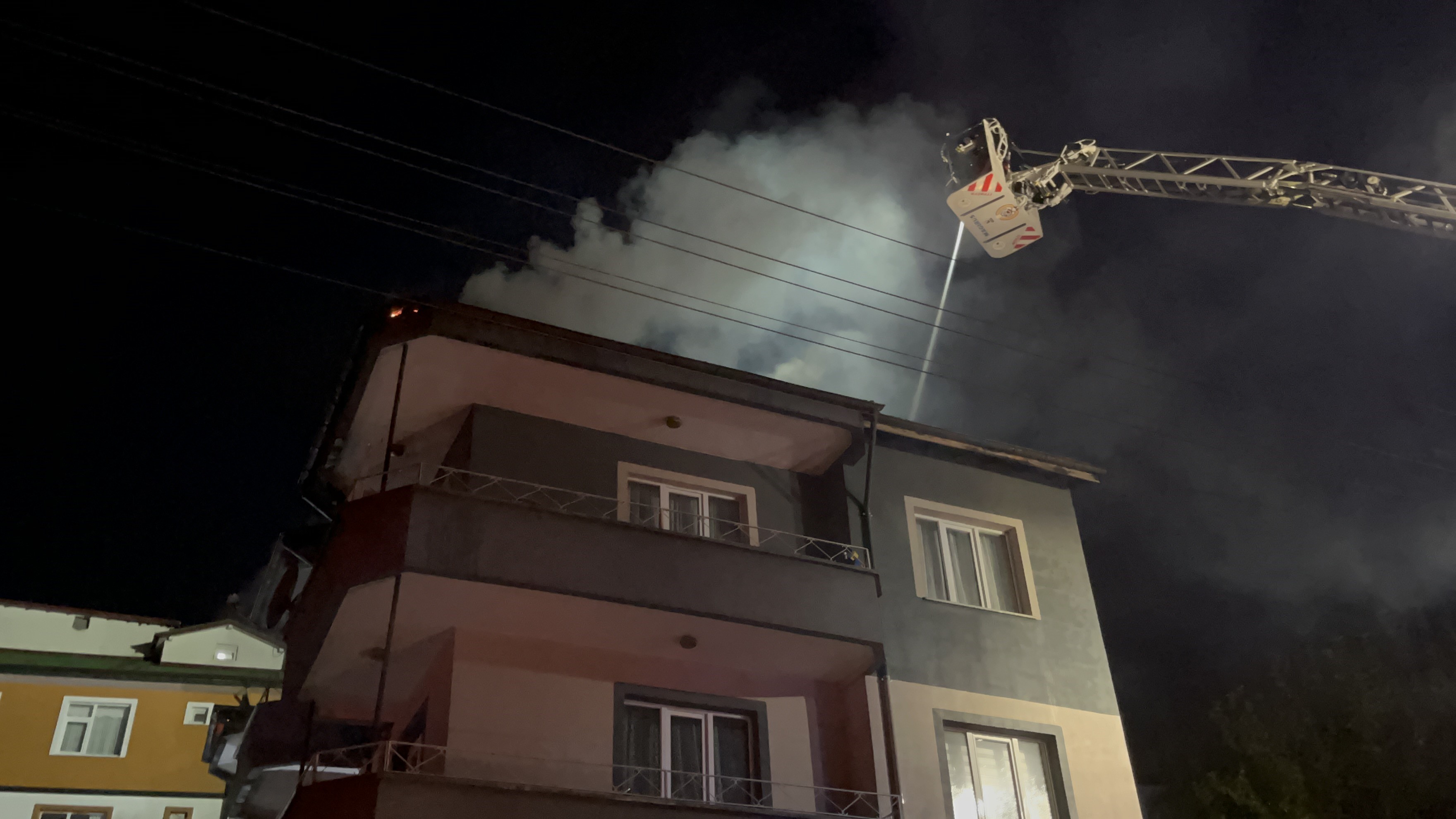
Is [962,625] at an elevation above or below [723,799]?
above

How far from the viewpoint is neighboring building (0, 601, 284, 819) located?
91.5ft

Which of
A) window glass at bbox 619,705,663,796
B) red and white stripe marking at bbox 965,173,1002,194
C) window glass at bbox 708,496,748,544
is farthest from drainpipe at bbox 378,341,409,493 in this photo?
red and white stripe marking at bbox 965,173,1002,194

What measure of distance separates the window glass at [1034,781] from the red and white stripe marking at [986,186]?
9502 mm

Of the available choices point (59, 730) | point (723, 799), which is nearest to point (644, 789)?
point (723, 799)

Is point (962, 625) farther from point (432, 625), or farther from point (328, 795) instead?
point (328, 795)

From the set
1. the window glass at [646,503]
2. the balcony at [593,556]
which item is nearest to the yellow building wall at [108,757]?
the balcony at [593,556]

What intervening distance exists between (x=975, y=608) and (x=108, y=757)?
2557 centimetres

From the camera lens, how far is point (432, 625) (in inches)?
543

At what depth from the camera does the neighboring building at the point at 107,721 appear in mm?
27891

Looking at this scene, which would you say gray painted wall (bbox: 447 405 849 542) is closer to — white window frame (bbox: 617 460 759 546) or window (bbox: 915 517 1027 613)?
white window frame (bbox: 617 460 759 546)

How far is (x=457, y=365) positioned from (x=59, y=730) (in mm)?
22024

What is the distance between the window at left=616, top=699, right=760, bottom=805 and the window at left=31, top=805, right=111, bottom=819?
2205 cm

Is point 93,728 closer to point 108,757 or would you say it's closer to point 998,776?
point 108,757

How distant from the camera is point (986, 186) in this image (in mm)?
18422
